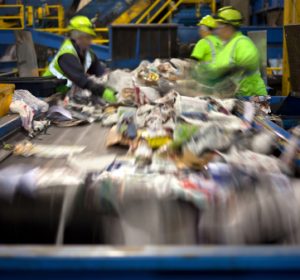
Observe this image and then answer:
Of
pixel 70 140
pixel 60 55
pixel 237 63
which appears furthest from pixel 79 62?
pixel 70 140

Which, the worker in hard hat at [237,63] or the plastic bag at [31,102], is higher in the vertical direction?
the worker in hard hat at [237,63]

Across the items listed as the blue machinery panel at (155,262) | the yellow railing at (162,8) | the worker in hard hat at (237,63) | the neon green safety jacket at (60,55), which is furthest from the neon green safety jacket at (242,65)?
the yellow railing at (162,8)

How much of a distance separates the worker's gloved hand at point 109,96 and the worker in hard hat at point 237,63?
31.7 inches

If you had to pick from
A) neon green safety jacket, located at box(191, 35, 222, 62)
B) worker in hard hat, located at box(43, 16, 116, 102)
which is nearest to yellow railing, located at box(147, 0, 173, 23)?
neon green safety jacket, located at box(191, 35, 222, 62)

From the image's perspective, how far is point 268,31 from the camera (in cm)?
776

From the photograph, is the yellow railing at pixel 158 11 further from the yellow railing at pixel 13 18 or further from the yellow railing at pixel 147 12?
the yellow railing at pixel 13 18

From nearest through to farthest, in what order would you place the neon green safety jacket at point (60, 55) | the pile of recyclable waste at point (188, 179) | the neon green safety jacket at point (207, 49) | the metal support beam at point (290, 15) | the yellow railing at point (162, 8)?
1. the pile of recyclable waste at point (188, 179)
2. the neon green safety jacket at point (60, 55)
3. the neon green safety jacket at point (207, 49)
4. the metal support beam at point (290, 15)
5. the yellow railing at point (162, 8)

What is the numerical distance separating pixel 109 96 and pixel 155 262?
110 inches

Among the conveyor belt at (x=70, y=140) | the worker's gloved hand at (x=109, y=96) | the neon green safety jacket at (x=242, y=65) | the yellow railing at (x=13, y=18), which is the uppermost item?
the yellow railing at (x=13, y=18)

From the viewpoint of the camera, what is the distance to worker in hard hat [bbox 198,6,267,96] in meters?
3.89

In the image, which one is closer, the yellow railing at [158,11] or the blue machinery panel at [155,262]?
the blue machinery panel at [155,262]

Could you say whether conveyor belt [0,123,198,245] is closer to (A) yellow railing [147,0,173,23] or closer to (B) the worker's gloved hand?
(B) the worker's gloved hand

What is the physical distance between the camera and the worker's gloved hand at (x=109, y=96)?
3.76 m

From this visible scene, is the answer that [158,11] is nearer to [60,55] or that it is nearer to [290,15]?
[290,15]
